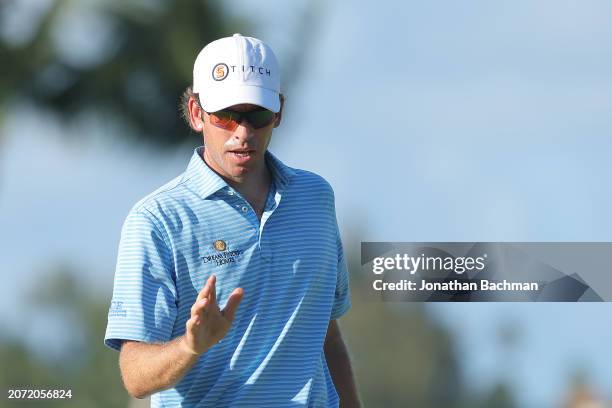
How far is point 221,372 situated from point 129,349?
0.66ft

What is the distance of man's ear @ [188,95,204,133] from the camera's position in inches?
102

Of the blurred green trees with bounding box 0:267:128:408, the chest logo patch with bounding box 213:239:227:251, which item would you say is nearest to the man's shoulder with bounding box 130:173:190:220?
the chest logo patch with bounding box 213:239:227:251

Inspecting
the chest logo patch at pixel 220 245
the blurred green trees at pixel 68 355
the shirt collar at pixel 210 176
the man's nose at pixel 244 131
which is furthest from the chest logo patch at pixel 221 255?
the blurred green trees at pixel 68 355

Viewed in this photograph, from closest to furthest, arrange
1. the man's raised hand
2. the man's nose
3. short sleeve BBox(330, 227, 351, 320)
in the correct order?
the man's raised hand → the man's nose → short sleeve BBox(330, 227, 351, 320)

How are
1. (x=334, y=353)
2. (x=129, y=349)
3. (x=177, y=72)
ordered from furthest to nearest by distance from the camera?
(x=177, y=72), (x=334, y=353), (x=129, y=349)

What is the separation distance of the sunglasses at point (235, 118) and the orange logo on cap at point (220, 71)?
0.08m

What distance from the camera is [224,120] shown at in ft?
8.14

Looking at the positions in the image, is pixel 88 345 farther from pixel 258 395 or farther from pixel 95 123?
pixel 258 395

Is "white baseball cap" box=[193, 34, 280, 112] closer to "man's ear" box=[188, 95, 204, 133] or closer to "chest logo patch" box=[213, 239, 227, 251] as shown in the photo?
"man's ear" box=[188, 95, 204, 133]

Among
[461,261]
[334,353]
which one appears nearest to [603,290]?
[461,261]

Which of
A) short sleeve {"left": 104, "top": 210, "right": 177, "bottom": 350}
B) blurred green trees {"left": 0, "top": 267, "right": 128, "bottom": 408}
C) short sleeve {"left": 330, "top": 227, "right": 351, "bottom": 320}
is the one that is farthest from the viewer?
blurred green trees {"left": 0, "top": 267, "right": 128, "bottom": 408}

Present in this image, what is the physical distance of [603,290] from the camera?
602 centimetres

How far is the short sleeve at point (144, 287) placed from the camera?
2324mm

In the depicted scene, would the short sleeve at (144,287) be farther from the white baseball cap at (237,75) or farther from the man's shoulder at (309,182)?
the man's shoulder at (309,182)
